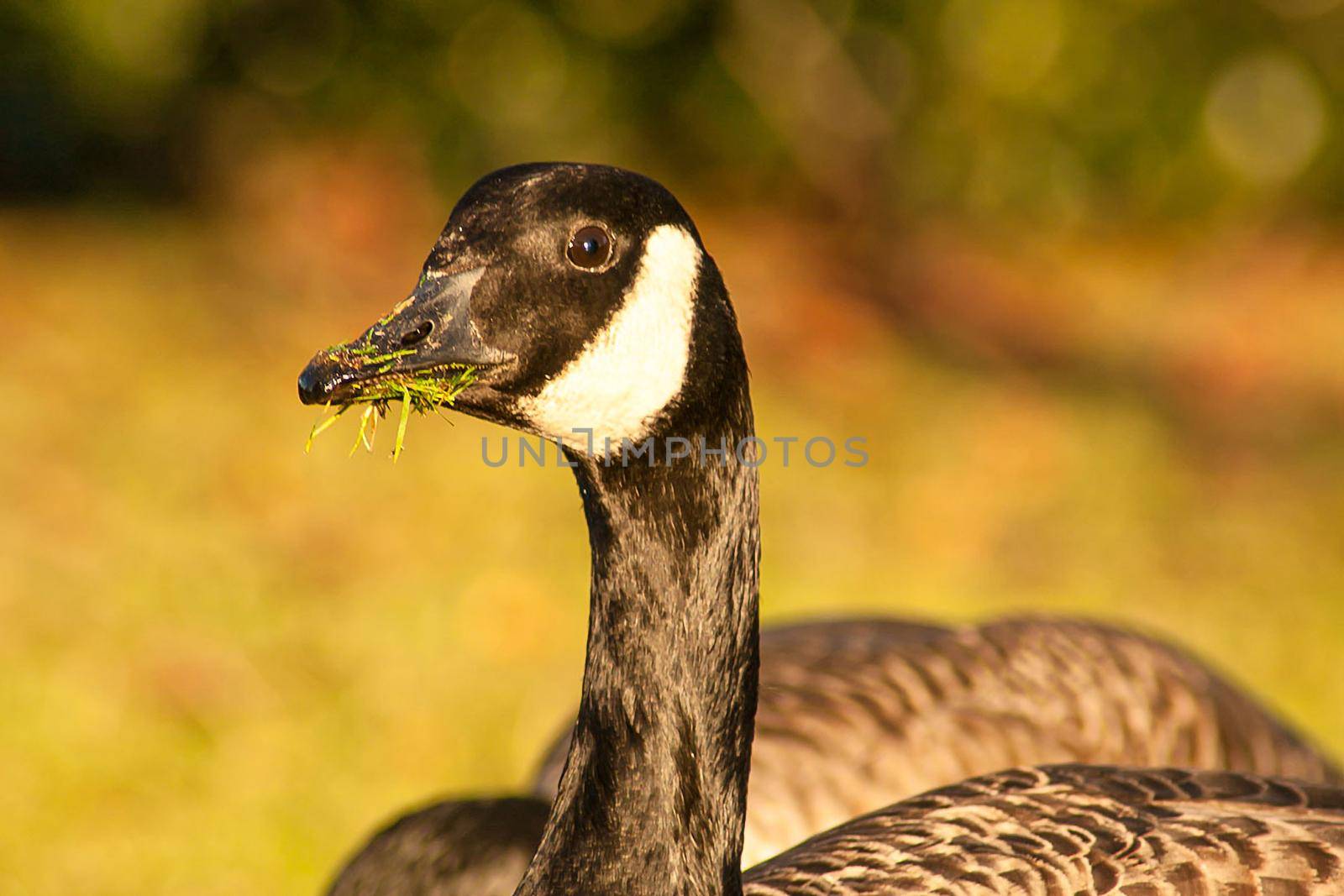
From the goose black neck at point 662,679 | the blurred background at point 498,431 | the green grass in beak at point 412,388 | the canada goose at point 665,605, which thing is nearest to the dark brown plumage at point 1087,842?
the canada goose at point 665,605

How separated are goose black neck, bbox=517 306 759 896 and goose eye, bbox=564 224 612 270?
220mm

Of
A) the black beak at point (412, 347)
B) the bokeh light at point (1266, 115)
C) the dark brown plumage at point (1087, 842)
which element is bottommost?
the dark brown plumage at point (1087, 842)

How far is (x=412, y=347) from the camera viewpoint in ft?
6.09

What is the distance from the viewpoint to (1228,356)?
26.2ft

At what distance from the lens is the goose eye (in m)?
1.89

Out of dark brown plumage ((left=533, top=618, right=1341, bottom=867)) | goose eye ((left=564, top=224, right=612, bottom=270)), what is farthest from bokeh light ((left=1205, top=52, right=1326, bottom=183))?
goose eye ((left=564, top=224, right=612, bottom=270))

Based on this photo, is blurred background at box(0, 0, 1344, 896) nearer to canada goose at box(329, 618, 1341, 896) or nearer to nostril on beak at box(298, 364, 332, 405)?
canada goose at box(329, 618, 1341, 896)

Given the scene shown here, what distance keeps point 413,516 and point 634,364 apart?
429cm

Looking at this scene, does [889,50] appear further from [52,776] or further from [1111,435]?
[52,776]

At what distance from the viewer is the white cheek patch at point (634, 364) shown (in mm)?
1896

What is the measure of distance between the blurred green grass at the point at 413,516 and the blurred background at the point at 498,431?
2 centimetres

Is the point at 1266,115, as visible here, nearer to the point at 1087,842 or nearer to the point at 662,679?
the point at 1087,842

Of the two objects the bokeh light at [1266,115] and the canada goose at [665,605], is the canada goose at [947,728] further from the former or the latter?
the bokeh light at [1266,115]

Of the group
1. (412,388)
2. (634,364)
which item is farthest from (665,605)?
(412,388)
